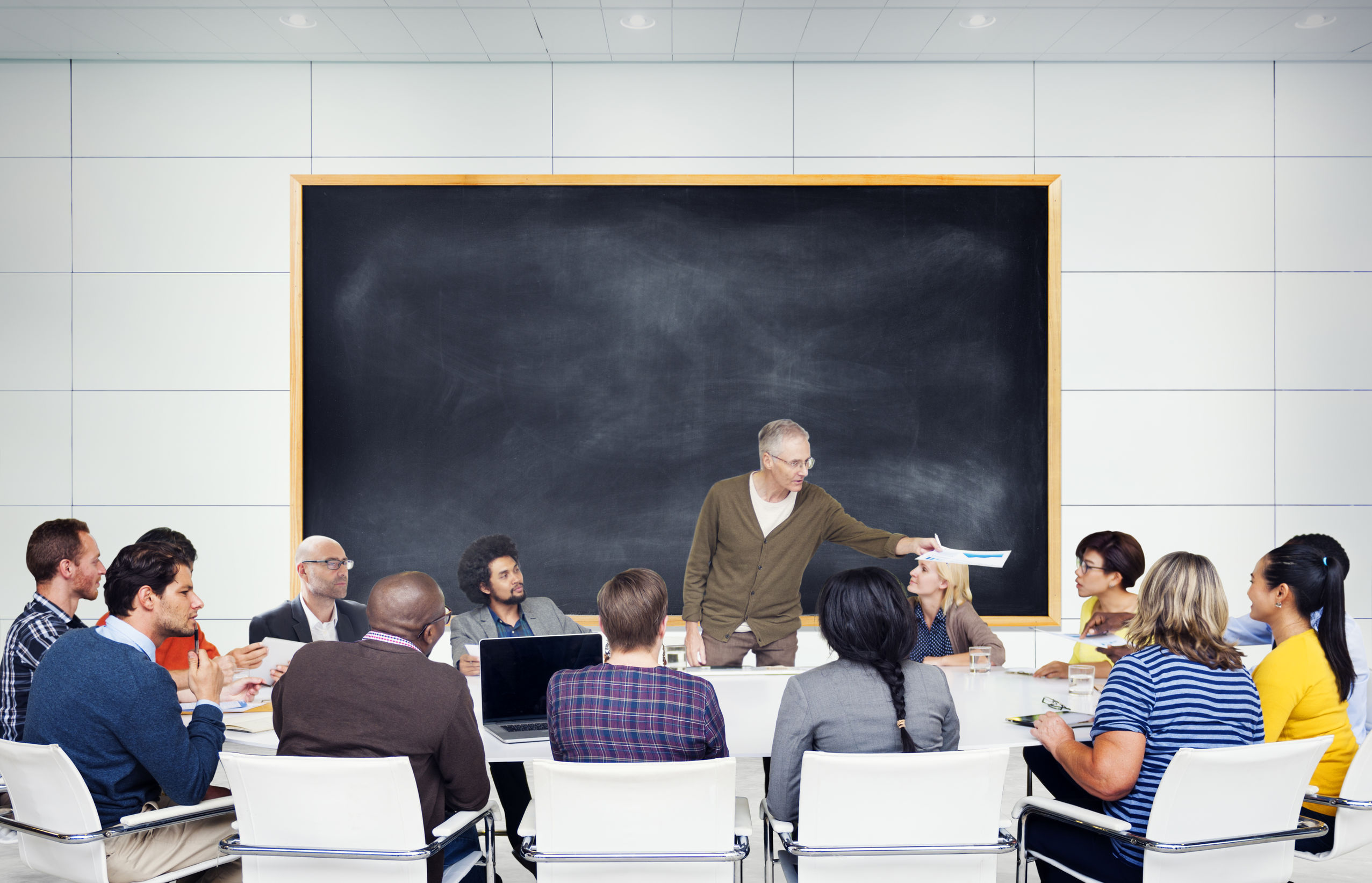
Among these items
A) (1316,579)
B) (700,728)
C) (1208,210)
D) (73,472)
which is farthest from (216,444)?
(1208,210)

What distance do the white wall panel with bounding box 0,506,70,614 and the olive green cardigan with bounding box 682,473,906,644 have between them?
121 inches

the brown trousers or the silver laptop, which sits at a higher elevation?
the silver laptop

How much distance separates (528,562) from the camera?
4.43 meters

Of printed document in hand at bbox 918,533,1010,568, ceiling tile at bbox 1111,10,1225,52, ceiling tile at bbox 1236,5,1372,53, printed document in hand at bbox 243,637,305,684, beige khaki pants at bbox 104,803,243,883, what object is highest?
ceiling tile at bbox 1236,5,1372,53

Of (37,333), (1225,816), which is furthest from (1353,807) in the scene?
(37,333)

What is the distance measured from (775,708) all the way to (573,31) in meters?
3.22

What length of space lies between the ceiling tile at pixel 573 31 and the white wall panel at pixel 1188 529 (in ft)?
10.8

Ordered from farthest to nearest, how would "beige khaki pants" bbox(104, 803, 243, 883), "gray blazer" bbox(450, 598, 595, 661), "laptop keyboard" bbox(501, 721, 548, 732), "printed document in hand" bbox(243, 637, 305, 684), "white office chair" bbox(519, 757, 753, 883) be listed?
1. "gray blazer" bbox(450, 598, 595, 661)
2. "printed document in hand" bbox(243, 637, 305, 684)
3. "laptop keyboard" bbox(501, 721, 548, 732)
4. "beige khaki pants" bbox(104, 803, 243, 883)
5. "white office chair" bbox(519, 757, 753, 883)

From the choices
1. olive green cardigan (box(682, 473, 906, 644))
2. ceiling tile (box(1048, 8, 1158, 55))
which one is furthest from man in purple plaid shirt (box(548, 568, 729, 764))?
ceiling tile (box(1048, 8, 1158, 55))

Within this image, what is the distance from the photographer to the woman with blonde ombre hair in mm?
3400

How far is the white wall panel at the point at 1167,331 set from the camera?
4.48 meters

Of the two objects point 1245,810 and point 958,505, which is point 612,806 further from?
point 958,505

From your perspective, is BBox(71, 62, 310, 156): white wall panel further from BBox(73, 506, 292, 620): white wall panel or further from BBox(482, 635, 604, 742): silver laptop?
BBox(482, 635, 604, 742): silver laptop

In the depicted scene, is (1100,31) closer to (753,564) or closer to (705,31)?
(705,31)
